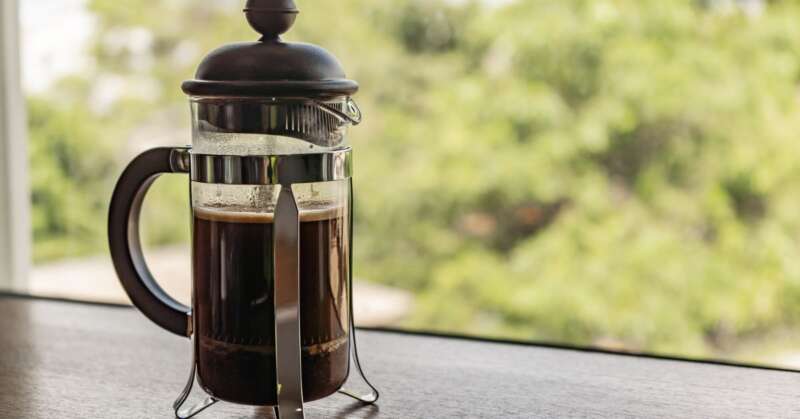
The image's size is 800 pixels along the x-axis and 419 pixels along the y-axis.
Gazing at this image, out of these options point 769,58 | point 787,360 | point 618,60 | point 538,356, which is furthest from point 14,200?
point 787,360

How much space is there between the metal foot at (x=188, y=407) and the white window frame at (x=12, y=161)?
1.56 metres

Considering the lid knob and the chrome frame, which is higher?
the lid knob

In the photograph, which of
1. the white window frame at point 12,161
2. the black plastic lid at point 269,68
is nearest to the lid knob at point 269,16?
the black plastic lid at point 269,68

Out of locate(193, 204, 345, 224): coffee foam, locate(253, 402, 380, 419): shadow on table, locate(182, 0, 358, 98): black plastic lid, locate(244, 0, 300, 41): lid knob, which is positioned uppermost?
locate(244, 0, 300, 41): lid knob

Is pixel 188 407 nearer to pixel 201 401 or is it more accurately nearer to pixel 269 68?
pixel 201 401

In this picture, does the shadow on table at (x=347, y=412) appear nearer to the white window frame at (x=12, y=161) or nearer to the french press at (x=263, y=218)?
the french press at (x=263, y=218)

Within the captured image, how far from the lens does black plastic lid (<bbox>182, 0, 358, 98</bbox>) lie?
2.18 ft

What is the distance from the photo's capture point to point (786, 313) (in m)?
3.73

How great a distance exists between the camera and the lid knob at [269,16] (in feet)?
2.28

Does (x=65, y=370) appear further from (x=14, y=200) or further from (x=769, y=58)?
(x=769, y=58)

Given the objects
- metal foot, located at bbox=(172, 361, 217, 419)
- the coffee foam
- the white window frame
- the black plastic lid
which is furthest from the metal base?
the white window frame

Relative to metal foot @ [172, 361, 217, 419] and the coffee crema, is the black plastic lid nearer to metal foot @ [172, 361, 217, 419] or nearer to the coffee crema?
the coffee crema

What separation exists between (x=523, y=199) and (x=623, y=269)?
0.57 m

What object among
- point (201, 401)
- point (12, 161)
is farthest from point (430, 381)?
point (12, 161)
